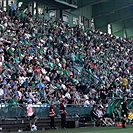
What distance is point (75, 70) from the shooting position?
29672 mm

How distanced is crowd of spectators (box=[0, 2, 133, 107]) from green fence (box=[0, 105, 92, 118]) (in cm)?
44

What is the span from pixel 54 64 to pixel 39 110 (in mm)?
6523

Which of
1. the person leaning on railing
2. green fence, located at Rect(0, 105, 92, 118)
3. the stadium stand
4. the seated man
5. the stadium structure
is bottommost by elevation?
the seated man

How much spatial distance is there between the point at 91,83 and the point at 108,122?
656cm

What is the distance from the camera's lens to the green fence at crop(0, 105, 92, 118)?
19109 mm

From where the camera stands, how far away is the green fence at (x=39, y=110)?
19109mm

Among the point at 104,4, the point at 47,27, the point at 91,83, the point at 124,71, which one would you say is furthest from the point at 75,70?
the point at 104,4

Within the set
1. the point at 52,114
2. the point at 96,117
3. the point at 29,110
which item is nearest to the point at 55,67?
the point at 96,117


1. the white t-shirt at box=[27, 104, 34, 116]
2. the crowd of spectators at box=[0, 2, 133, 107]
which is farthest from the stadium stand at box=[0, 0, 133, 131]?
the white t-shirt at box=[27, 104, 34, 116]

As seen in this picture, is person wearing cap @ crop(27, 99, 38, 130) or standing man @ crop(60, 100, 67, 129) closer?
person wearing cap @ crop(27, 99, 38, 130)

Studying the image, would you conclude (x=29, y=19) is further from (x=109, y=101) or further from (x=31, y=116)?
(x=31, y=116)

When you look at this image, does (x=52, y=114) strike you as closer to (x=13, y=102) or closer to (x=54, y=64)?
(x=13, y=102)

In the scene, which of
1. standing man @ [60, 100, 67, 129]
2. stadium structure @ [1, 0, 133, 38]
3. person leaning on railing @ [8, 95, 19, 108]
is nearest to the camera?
person leaning on railing @ [8, 95, 19, 108]

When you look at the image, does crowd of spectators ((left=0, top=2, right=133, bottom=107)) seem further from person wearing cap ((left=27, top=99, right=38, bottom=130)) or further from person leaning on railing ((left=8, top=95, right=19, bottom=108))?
Result: person wearing cap ((left=27, top=99, right=38, bottom=130))
